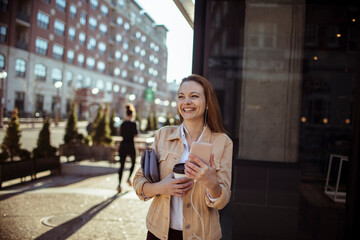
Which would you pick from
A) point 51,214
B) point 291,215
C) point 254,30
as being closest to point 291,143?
point 291,215

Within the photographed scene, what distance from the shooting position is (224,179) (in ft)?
5.46

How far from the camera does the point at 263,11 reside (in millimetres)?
3713

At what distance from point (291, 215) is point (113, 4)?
7235mm

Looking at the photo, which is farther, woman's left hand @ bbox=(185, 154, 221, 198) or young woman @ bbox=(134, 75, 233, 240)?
young woman @ bbox=(134, 75, 233, 240)

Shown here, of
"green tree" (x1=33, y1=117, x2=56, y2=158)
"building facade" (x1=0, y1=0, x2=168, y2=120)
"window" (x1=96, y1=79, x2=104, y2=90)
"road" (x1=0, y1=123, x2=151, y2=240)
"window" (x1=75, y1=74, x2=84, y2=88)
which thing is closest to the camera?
"road" (x1=0, y1=123, x2=151, y2=240)

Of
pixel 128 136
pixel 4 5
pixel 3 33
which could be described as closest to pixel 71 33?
pixel 3 33

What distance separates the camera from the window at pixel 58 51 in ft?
69.9

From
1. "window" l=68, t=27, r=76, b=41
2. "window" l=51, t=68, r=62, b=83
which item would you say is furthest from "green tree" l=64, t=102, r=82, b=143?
"window" l=51, t=68, r=62, b=83

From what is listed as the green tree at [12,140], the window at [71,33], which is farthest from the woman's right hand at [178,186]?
the window at [71,33]

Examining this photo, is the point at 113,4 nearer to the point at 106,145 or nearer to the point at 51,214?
the point at 106,145

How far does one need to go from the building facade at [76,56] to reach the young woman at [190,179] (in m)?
2.12

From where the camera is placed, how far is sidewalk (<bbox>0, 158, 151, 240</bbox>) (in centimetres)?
362

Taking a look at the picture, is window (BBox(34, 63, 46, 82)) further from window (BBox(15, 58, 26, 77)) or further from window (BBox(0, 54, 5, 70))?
window (BBox(0, 54, 5, 70))

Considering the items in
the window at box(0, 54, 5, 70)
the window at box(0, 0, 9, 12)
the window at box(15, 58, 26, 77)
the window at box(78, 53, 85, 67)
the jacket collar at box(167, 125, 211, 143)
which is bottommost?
the jacket collar at box(167, 125, 211, 143)
